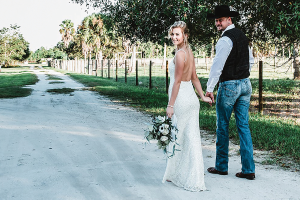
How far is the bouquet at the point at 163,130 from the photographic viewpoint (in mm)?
3754

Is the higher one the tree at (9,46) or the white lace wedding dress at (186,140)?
the tree at (9,46)

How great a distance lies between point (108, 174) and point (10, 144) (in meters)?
2.48

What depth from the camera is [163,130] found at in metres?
3.73

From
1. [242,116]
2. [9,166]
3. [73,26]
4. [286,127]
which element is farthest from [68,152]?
[73,26]

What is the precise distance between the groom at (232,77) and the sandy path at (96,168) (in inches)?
17.7

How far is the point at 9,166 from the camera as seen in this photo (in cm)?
471

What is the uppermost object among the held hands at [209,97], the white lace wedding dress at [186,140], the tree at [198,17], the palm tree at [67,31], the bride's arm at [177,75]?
the palm tree at [67,31]

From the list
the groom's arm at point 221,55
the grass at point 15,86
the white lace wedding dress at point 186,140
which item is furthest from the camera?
the grass at point 15,86

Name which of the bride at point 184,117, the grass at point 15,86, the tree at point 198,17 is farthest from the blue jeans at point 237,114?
the grass at point 15,86

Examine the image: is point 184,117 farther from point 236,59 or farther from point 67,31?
point 67,31

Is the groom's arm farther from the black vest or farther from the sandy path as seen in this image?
the sandy path

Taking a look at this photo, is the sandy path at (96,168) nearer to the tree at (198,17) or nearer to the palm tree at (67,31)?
the tree at (198,17)

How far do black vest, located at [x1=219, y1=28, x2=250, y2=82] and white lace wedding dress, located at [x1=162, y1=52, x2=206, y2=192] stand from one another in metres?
0.60

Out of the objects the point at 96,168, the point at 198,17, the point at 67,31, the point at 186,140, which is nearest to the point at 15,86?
the point at 198,17
